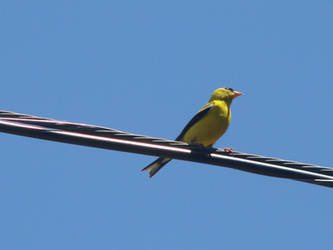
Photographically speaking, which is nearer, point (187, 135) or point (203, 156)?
point (203, 156)

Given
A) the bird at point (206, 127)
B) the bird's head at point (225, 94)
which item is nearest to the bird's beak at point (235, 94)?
the bird's head at point (225, 94)

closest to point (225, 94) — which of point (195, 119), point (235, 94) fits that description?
point (235, 94)

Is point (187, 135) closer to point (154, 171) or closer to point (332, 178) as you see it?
point (154, 171)

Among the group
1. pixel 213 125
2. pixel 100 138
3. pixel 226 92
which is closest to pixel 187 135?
pixel 213 125

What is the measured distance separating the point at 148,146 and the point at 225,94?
5.42 metres

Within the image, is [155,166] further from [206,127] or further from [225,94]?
[225,94]

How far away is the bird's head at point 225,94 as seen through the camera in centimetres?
988

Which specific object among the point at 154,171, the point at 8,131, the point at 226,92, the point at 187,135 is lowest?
the point at 8,131

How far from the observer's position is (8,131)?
4211 millimetres

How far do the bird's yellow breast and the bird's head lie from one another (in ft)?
2.90

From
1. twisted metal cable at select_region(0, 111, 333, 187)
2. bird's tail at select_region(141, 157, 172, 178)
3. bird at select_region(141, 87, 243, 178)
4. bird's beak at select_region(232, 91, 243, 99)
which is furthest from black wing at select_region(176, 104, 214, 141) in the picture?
twisted metal cable at select_region(0, 111, 333, 187)

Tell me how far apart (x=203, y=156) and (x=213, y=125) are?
12.3 feet

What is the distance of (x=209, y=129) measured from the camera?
8.65m

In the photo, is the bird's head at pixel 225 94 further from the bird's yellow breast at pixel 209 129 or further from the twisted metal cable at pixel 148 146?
the twisted metal cable at pixel 148 146
